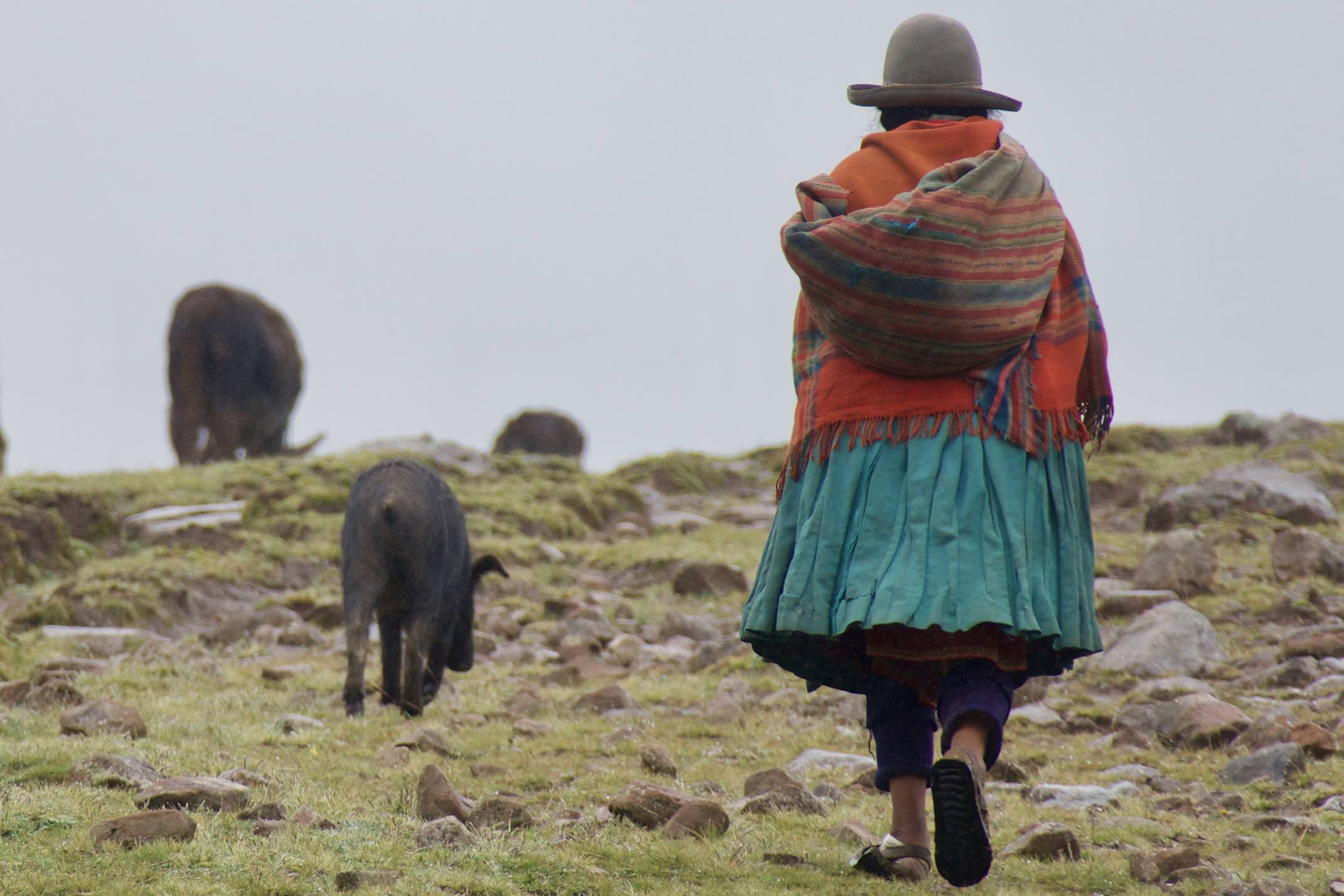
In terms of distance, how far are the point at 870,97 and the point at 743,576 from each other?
7.56 metres

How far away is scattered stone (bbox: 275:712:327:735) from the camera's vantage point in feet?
20.3

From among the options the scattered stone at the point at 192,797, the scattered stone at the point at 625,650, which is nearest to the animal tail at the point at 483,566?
the scattered stone at the point at 625,650

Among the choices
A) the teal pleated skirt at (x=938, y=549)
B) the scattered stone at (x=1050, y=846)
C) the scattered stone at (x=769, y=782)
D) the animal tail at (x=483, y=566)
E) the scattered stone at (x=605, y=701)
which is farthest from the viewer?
the animal tail at (x=483, y=566)

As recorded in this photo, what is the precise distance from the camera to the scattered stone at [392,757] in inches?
215

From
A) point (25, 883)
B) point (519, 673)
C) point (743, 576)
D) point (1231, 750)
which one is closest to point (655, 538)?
point (743, 576)

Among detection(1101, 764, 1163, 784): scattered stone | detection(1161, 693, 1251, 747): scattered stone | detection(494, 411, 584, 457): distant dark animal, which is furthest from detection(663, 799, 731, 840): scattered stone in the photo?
detection(494, 411, 584, 457): distant dark animal

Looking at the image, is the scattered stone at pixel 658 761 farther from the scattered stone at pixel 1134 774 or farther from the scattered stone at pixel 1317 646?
the scattered stone at pixel 1317 646

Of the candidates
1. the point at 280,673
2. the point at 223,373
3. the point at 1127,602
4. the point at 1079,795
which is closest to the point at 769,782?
the point at 1079,795

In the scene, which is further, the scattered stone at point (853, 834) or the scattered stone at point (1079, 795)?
the scattered stone at point (1079, 795)

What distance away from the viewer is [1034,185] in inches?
145

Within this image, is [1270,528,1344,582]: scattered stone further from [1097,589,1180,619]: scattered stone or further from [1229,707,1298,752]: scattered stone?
[1229,707,1298,752]: scattered stone

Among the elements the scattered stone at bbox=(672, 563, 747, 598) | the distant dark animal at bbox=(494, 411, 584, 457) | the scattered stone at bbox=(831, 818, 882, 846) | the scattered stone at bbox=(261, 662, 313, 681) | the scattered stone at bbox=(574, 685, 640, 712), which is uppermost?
the scattered stone at bbox=(831, 818, 882, 846)

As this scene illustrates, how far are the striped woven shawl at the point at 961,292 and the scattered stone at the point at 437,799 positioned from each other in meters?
1.60

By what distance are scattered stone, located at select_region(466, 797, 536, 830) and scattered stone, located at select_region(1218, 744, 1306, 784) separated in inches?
98.4
